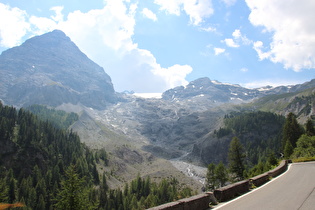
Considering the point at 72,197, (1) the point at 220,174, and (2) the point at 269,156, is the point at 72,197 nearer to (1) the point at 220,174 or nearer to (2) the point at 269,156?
(2) the point at 269,156

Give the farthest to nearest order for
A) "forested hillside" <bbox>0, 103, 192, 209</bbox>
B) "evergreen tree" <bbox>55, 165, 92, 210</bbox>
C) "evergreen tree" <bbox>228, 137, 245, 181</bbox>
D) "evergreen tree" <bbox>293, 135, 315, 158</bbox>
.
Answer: "forested hillside" <bbox>0, 103, 192, 209</bbox>
"evergreen tree" <bbox>228, 137, 245, 181</bbox>
"evergreen tree" <bbox>293, 135, 315, 158</bbox>
"evergreen tree" <bbox>55, 165, 92, 210</bbox>

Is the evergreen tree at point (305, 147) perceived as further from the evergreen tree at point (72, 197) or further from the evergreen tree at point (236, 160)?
the evergreen tree at point (72, 197)

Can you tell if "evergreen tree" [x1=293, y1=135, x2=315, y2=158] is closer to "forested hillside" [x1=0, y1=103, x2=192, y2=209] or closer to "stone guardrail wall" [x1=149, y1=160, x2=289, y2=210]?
"stone guardrail wall" [x1=149, y1=160, x2=289, y2=210]

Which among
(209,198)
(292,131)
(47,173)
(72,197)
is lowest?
(47,173)

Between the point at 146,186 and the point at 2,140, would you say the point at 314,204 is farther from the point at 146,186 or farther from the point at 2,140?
the point at 2,140

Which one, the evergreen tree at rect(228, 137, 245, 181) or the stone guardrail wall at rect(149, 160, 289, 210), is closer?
the stone guardrail wall at rect(149, 160, 289, 210)

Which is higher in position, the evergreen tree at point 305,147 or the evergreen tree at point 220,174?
the evergreen tree at point 305,147

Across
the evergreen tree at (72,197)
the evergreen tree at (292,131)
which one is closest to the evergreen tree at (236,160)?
the evergreen tree at (292,131)

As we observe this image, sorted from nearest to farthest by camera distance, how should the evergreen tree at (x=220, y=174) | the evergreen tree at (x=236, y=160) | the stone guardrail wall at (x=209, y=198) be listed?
the stone guardrail wall at (x=209, y=198), the evergreen tree at (x=236, y=160), the evergreen tree at (x=220, y=174)

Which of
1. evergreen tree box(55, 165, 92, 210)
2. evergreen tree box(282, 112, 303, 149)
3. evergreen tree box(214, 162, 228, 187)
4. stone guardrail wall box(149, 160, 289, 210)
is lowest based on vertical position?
evergreen tree box(214, 162, 228, 187)

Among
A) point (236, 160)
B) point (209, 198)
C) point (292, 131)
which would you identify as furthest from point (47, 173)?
point (209, 198)

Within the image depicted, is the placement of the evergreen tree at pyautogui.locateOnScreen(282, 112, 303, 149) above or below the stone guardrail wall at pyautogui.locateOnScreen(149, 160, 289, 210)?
above

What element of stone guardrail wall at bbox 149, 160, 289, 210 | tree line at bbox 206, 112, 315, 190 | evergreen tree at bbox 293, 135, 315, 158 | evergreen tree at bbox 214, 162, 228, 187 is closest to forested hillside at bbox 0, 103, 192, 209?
evergreen tree at bbox 214, 162, 228, 187

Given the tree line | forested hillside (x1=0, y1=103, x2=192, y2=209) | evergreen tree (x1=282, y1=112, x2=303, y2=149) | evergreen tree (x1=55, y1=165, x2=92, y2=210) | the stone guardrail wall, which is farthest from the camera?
forested hillside (x1=0, y1=103, x2=192, y2=209)
